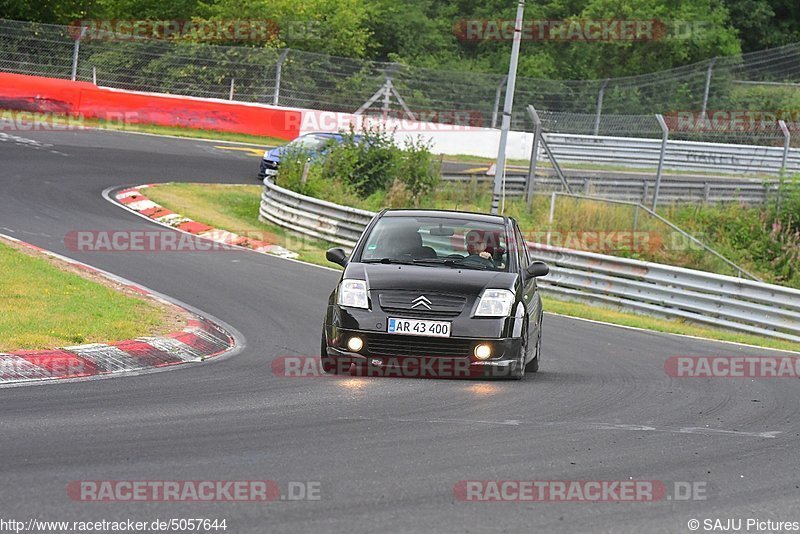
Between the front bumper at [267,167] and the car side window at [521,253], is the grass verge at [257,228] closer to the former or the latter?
the front bumper at [267,167]

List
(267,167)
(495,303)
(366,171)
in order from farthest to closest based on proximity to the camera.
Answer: (267,167) → (366,171) → (495,303)

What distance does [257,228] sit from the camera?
79.7 feet

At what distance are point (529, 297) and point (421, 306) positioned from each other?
1478mm

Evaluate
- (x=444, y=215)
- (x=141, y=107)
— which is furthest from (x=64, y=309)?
(x=141, y=107)

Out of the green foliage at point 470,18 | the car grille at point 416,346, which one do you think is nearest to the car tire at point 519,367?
the car grille at point 416,346

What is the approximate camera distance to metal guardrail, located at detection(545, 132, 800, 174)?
30.7 metres

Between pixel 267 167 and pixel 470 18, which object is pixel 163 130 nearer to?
pixel 267 167

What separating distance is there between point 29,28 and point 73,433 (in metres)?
30.3

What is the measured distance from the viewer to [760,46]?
198 ft

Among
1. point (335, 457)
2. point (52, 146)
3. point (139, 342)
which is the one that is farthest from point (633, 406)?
point (52, 146)

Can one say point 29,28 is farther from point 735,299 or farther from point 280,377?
point 280,377

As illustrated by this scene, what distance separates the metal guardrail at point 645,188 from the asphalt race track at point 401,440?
14.1 metres

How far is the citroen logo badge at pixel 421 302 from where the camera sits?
9.79m

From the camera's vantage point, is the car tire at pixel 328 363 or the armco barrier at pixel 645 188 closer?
the car tire at pixel 328 363
